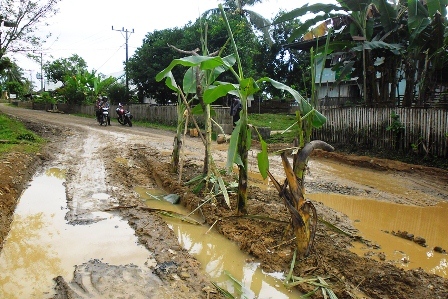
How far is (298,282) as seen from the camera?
10.7 feet

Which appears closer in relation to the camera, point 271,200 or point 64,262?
point 64,262

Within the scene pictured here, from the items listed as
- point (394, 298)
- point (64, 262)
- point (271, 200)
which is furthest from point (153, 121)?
point (394, 298)

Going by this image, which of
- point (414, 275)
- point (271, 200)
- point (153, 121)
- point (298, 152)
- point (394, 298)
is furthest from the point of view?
point (153, 121)

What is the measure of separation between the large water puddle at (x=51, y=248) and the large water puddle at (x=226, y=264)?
1.96ft

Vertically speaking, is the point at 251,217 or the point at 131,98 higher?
the point at 131,98

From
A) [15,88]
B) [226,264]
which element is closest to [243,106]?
[226,264]

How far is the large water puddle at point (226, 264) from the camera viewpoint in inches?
133

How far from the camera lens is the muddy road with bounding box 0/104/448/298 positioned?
3234mm

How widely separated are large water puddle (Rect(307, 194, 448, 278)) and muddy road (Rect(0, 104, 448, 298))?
0.04m

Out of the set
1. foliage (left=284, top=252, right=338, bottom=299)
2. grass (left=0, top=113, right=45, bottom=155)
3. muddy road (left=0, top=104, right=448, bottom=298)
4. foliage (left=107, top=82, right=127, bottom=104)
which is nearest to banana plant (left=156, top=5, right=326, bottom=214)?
muddy road (left=0, top=104, right=448, bottom=298)

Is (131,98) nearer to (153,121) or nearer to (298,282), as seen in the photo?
(153,121)

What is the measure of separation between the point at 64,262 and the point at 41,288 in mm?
527

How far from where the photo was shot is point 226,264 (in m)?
3.94

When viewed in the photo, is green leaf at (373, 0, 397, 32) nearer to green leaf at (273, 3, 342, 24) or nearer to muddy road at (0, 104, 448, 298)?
green leaf at (273, 3, 342, 24)
